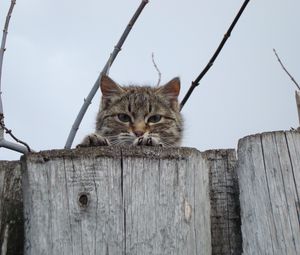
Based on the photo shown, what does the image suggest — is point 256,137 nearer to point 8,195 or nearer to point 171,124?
point 8,195

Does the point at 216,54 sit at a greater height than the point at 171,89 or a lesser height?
lesser

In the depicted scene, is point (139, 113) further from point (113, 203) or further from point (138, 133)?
point (113, 203)

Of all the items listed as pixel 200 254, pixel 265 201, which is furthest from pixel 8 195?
pixel 265 201

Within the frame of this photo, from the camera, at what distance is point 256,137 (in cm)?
232

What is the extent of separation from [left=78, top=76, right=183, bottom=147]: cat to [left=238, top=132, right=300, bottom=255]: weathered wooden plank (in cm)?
251

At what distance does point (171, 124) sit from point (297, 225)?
3.16 m

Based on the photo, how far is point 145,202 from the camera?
2170 millimetres

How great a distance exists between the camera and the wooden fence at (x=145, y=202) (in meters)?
2.13

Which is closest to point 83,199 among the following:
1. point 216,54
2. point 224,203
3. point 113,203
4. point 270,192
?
point 113,203

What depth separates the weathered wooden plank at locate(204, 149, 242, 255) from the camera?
2.35 metres

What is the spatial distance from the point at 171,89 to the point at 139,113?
0.48m

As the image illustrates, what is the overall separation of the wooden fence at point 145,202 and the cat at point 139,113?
2.50m

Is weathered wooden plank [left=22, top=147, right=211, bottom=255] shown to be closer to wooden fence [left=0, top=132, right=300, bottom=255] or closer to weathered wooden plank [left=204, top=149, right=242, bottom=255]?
wooden fence [left=0, top=132, right=300, bottom=255]

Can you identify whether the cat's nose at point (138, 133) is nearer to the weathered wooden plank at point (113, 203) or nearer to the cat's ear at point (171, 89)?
the cat's ear at point (171, 89)
